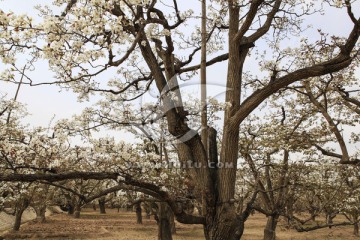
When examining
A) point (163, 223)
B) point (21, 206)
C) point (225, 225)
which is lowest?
point (163, 223)

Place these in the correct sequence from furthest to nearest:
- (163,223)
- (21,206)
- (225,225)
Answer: (21,206) < (163,223) < (225,225)

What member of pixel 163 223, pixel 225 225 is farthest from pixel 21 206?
pixel 225 225

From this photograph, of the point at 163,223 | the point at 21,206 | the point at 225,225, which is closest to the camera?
the point at 225,225

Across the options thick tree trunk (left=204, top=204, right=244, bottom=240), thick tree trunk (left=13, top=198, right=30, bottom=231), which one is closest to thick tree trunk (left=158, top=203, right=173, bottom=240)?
thick tree trunk (left=13, top=198, right=30, bottom=231)

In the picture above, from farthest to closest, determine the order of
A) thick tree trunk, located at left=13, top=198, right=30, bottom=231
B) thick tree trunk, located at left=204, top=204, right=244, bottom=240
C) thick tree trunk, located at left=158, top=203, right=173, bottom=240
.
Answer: thick tree trunk, located at left=13, top=198, right=30, bottom=231 < thick tree trunk, located at left=158, top=203, right=173, bottom=240 < thick tree trunk, located at left=204, top=204, right=244, bottom=240

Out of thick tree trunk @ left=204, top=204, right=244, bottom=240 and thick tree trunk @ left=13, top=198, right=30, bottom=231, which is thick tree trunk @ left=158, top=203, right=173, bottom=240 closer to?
thick tree trunk @ left=13, top=198, right=30, bottom=231

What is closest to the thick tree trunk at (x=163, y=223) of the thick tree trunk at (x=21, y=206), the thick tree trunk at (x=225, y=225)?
the thick tree trunk at (x=21, y=206)

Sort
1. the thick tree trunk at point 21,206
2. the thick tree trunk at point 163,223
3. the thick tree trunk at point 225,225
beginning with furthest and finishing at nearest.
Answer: the thick tree trunk at point 21,206 → the thick tree trunk at point 163,223 → the thick tree trunk at point 225,225

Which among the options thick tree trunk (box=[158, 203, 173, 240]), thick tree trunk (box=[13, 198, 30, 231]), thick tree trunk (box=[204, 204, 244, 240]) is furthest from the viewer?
thick tree trunk (box=[13, 198, 30, 231])

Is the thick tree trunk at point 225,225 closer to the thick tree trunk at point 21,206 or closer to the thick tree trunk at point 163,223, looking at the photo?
the thick tree trunk at point 163,223

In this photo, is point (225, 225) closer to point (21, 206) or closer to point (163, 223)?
point (163, 223)

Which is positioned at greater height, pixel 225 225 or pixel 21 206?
pixel 225 225

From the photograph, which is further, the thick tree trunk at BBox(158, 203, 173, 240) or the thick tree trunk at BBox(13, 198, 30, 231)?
the thick tree trunk at BBox(13, 198, 30, 231)

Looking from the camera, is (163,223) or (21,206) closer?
(163,223)
